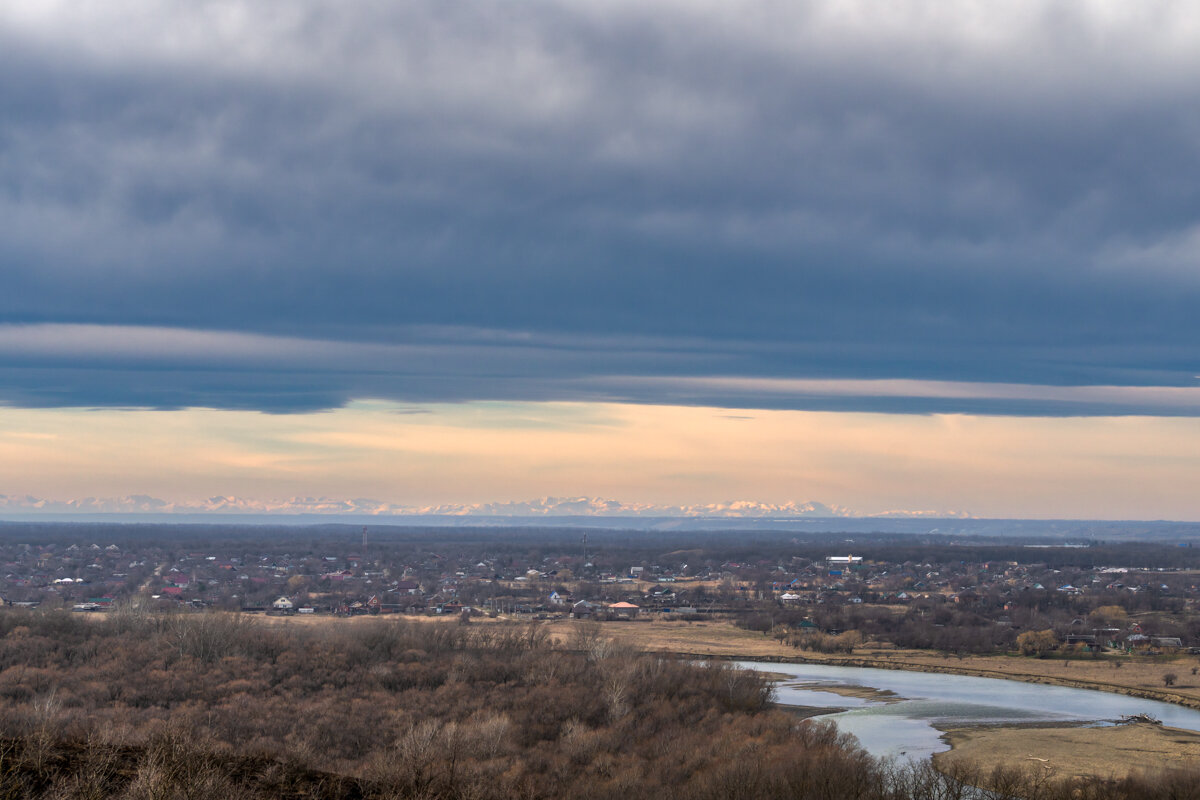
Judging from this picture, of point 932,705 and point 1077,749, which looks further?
point 932,705

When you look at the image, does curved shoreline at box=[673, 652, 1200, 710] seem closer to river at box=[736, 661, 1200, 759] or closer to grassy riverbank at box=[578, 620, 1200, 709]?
grassy riverbank at box=[578, 620, 1200, 709]

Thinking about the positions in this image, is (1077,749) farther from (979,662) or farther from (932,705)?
(979,662)

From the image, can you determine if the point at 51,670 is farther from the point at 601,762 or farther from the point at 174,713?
the point at 601,762

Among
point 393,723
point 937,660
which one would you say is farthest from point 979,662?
point 393,723

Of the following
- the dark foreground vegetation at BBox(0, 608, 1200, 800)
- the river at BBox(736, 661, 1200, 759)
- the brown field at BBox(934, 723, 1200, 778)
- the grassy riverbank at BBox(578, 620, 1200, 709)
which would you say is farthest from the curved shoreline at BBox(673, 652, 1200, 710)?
the dark foreground vegetation at BBox(0, 608, 1200, 800)

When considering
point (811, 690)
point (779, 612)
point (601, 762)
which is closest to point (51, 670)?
point (601, 762)

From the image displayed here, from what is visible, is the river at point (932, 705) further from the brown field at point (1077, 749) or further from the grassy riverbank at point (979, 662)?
the grassy riverbank at point (979, 662)
